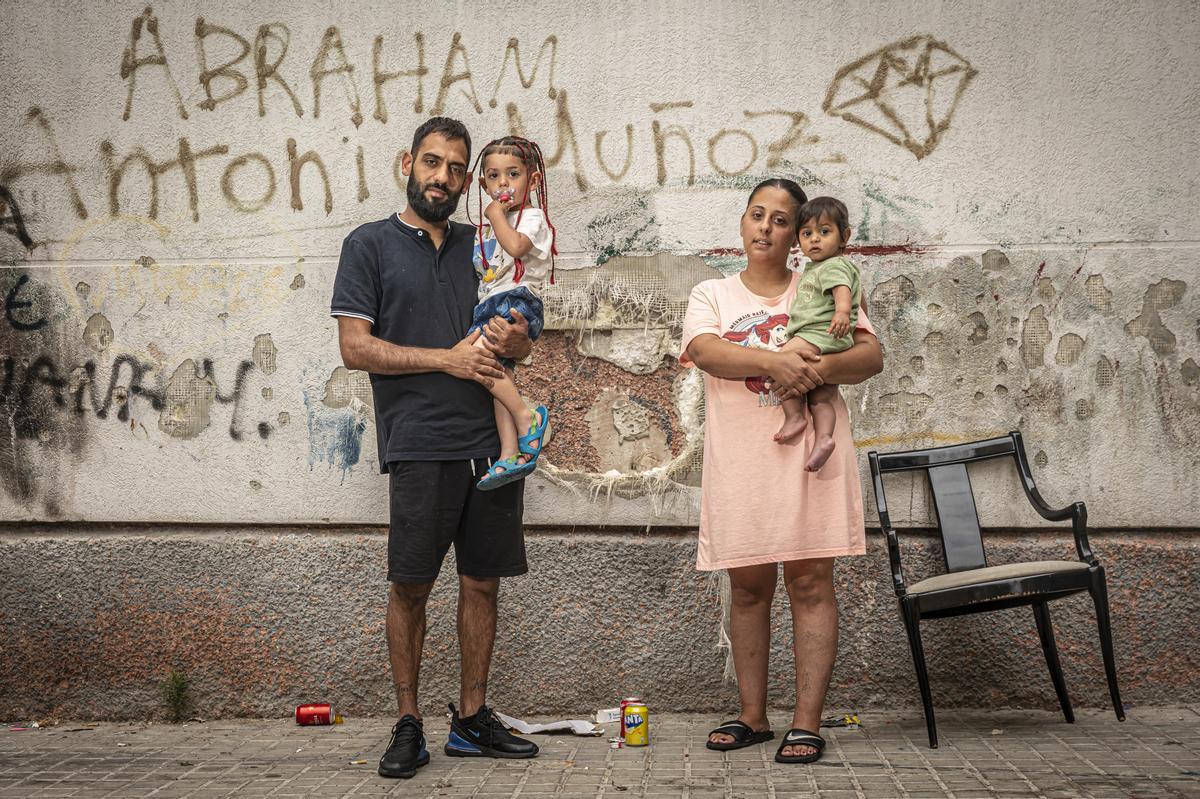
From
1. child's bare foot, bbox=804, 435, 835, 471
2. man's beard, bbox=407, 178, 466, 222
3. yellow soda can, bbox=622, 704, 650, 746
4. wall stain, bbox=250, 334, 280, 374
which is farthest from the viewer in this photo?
wall stain, bbox=250, 334, 280, 374

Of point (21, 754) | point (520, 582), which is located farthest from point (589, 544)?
point (21, 754)

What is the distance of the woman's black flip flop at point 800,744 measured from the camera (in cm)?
398

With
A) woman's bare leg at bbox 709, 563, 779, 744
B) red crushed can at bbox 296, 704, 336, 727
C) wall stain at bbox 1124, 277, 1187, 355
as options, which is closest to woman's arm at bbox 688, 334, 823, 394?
woman's bare leg at bbox 709, 563, 779, 744

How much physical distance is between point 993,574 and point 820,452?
0.91 metres

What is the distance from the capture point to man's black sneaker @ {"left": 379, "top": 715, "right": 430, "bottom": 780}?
3.89m

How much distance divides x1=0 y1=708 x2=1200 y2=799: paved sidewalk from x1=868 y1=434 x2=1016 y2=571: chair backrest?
691 millimetres

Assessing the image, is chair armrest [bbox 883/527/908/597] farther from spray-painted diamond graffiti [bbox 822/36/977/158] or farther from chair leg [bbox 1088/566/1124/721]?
spray-painted diamond graffiti [bbox 822/36/977/158]

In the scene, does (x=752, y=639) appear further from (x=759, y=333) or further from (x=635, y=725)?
(x=759, y=333)

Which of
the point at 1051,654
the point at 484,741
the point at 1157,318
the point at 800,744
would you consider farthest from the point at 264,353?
the point at 1157,318

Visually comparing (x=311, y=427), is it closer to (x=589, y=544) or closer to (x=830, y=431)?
(x=589, y=544)

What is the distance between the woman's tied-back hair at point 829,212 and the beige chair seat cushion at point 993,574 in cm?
133

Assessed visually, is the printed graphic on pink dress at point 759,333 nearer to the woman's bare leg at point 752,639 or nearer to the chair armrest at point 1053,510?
the woman's bare leg at point 752,639

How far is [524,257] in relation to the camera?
13.2 ft

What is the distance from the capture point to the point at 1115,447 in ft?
16.0
